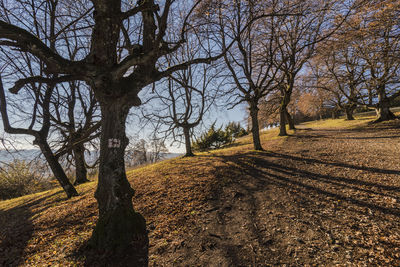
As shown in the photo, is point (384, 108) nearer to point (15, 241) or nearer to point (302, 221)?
point (302, 221)

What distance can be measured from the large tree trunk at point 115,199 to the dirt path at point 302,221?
2.50ft

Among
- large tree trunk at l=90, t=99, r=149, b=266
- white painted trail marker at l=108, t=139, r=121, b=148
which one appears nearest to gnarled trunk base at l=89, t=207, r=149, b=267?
large tree trunk at l=90, t=99, r=149, b=266

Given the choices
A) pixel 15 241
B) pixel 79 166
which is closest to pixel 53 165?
pixel 15 241

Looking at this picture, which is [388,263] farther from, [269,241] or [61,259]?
[61,259]

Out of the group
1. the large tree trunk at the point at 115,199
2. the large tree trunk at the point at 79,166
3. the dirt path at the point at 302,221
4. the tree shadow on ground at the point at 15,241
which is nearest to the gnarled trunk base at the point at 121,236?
the large tree trunk at the point at 115,199

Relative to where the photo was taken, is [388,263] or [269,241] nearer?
[388,263]

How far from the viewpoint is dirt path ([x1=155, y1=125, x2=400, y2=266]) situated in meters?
2.28

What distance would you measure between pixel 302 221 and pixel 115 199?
12.3 feet

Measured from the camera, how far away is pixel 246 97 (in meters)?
9.52

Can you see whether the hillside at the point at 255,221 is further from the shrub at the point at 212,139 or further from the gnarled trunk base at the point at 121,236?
the shrub at the point at 212,139

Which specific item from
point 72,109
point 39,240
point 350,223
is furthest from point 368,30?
point 72,109

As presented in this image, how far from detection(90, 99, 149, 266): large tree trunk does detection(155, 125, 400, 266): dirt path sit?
2.50 ft

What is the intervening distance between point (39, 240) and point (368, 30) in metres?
13.5

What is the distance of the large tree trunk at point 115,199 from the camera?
112 inches
